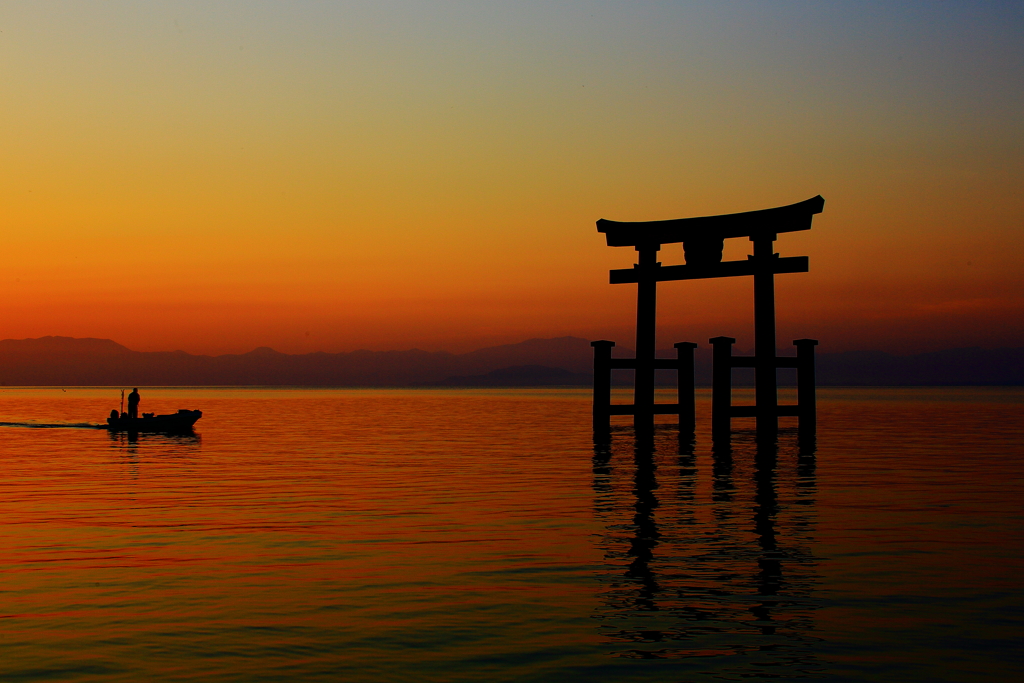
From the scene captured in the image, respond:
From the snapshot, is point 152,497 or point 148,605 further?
point 152,497

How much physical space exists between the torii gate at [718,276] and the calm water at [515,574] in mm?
4627

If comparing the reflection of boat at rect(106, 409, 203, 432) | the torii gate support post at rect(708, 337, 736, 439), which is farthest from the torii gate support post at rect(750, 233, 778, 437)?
the reflection of boat at rect(106, 409, 203, 432)

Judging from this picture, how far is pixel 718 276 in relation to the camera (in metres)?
26.9

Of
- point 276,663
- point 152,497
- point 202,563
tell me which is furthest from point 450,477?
point 276,663

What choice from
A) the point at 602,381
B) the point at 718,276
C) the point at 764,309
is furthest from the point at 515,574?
the point at 602,381

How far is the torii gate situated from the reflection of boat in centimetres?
1750

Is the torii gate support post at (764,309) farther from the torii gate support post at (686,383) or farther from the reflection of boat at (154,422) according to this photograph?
the reflection of boat at (154,422)

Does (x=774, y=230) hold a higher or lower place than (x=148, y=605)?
higher

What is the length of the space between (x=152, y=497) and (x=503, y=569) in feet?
31.8

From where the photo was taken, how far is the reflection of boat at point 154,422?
36.6 m

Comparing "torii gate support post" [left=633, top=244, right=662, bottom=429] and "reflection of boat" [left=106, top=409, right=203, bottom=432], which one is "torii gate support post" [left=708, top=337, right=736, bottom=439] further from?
"reflection of boat" [left=106, top=409, right=203, bottom=432]

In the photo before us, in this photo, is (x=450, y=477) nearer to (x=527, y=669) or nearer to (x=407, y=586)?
(x=407, y=586)

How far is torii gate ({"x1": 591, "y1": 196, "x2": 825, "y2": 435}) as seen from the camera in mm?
25234

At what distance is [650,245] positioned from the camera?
28.0 m
